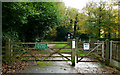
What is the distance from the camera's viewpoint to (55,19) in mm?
14742

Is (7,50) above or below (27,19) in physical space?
below

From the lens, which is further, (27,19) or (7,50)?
(27,19)

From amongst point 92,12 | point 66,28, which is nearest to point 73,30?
point 66,28

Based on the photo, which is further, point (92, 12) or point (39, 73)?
point (92, 12)

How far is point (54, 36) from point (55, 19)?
986 inches

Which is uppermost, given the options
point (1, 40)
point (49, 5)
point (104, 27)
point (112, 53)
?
point (49, 5)

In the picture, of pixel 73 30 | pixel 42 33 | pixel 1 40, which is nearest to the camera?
pixel 1 40

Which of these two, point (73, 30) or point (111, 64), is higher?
point (73, 30)

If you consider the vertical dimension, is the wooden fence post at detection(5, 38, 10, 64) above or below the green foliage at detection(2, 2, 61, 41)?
below

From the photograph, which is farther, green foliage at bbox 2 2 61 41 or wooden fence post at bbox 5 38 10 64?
green foliage at bbox 2 2 61 41

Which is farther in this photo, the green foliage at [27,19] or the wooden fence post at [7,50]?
the green foliage at [27,19]

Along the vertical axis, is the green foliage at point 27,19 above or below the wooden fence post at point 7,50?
above

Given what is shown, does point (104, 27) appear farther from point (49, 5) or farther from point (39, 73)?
point (39, 73)

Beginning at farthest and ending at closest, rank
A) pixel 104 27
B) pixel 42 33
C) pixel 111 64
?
pixel 104 27
pixel 42 33
pixel 111 64
